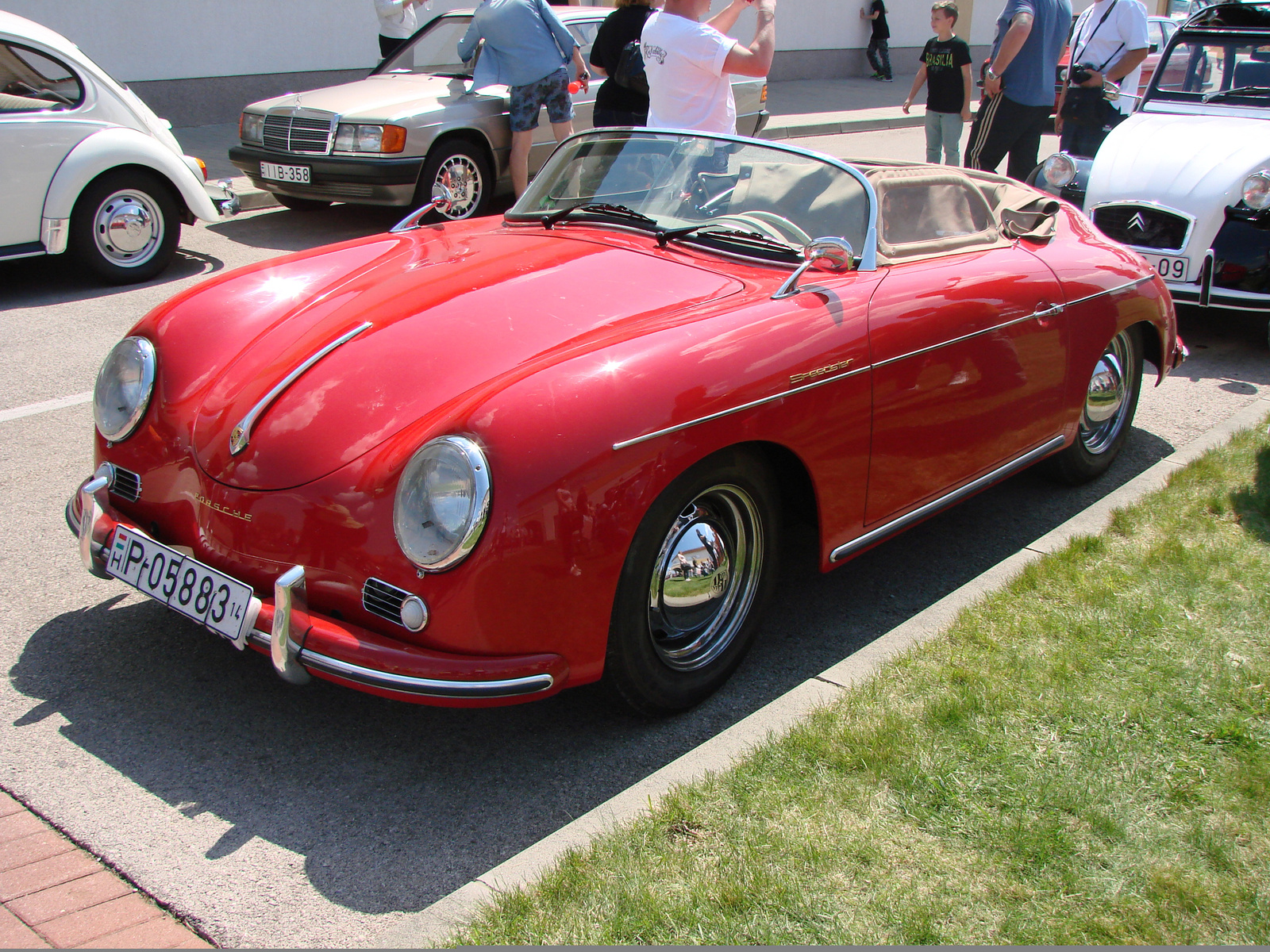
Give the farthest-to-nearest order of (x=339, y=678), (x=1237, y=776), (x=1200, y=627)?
(x=1200, y=627) → (x=1237, y=776) → (x=339, y=678)

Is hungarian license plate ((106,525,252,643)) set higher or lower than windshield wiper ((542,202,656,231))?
lower

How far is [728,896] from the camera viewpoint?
93.0 inches

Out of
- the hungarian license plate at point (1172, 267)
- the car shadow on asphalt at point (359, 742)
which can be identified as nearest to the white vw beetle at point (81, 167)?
the car shadow on asphalt at point (359, 742)

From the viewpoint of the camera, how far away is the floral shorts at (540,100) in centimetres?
852

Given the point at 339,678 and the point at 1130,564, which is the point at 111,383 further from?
the point at 1130,564

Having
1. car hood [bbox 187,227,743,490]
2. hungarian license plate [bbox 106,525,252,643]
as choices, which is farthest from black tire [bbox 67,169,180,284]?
hungarian license plate [bbox 106,525,252,643]

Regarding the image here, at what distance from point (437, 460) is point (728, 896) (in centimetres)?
116

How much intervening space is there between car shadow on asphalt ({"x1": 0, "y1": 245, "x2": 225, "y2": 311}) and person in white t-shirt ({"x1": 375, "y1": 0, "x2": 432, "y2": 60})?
164 inches

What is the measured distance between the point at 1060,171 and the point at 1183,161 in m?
0.71

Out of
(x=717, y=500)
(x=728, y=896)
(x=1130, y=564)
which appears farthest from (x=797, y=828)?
(x=1130, y=564)

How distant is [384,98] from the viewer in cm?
876

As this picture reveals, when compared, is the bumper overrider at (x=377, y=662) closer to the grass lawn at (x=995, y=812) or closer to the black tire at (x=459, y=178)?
the grass lawn at (x=995, y=812)

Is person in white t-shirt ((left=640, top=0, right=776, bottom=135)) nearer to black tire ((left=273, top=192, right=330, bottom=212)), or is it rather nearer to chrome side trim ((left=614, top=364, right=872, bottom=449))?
chrome side trim ((left=614, top=364, right=872, bottom=449))

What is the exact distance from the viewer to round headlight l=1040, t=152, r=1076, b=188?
283 inches
